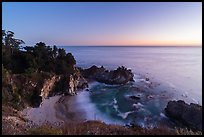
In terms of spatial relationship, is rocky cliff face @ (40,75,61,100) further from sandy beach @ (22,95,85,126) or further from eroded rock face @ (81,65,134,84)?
eroded rock face @ (81,65,134,84)

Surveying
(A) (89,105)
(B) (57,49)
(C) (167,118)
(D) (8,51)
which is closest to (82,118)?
(A) (89,105)

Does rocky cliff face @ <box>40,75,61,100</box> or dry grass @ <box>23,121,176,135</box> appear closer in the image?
dry grass @ <box>23,121,176,135</box>

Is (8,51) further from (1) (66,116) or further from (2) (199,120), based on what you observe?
(2) (199,120)

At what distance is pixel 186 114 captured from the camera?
22.0 meters

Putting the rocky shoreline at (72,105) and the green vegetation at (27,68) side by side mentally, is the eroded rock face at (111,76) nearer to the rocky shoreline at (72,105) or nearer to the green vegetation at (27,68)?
the rocky shoreline at (72,105)

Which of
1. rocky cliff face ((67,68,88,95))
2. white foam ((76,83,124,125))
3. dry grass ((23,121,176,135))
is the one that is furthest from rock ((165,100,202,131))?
dry grass ((23,121,176,135))

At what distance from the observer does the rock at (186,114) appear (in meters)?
20.8

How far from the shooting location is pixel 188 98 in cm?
3181

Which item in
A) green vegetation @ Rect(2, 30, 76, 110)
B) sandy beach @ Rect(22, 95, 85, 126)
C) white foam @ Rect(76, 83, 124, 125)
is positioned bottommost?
white foam @ Rect(76, 83, 124, 125)

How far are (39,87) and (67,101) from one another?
388 cm

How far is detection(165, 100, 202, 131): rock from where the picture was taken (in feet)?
68.4

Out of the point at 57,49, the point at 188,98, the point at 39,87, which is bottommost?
the point at 188,98

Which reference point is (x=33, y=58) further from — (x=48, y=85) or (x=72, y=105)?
(x=72, y=105)

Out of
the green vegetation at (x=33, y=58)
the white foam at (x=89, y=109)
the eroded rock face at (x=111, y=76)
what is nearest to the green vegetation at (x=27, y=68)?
the green vegetation at (x=33, y=58)
